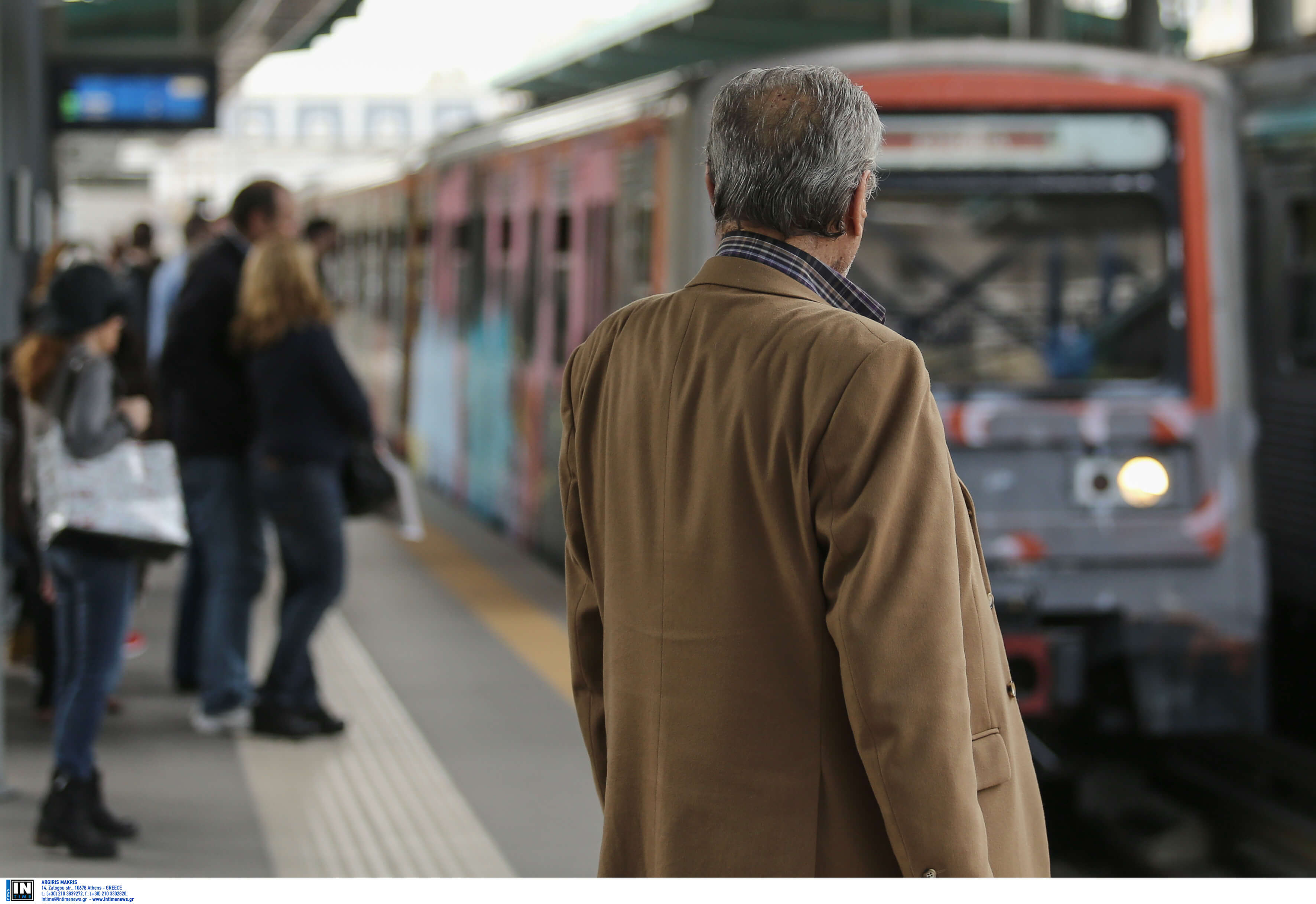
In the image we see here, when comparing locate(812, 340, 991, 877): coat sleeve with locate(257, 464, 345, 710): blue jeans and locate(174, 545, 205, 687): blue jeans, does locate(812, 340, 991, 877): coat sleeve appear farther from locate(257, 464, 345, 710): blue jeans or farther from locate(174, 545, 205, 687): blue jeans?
locate(174, 545, 205, 687): blue jeans

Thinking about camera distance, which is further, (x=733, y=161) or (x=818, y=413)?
(x=733, y=161)

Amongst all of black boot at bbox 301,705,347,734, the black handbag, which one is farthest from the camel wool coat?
black boot at bbox 301,705,347,734

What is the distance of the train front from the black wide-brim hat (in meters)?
2.31

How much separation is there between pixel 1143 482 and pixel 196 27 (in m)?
11.5

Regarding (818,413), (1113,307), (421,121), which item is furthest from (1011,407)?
(421,121)

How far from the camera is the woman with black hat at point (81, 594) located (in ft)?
13.4

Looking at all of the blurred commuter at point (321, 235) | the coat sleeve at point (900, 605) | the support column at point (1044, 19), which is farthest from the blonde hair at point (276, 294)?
the support column at point (1044, 19)

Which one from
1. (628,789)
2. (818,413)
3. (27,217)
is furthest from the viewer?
(27,217)

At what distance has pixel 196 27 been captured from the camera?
14.9 metres

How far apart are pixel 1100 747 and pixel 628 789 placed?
510 cm

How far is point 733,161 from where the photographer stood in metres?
1.98

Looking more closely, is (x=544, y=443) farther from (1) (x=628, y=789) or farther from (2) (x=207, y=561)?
(1) (x=628, y=789)

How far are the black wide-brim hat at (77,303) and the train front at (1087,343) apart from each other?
231cm

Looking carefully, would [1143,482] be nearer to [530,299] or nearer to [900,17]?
[530,299]
